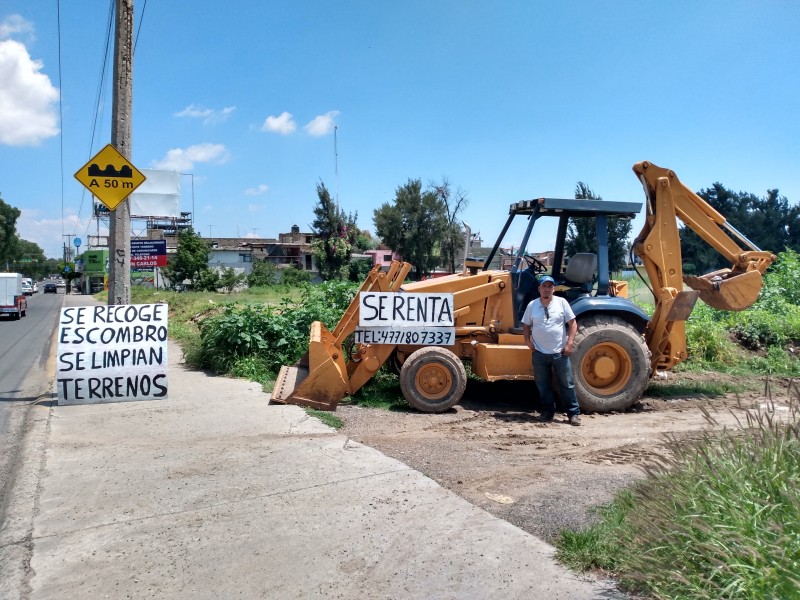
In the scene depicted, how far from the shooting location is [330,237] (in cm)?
5169

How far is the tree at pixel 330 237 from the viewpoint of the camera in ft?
167

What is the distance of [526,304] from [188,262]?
42.5 metres

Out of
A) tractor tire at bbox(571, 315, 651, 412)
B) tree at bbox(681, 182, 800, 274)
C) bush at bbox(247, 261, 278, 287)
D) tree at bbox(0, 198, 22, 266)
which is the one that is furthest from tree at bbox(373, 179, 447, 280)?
tree at bbox(0, 198, 22, 266)

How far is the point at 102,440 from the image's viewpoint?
6.66 metres

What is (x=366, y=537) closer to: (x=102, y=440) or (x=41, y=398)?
(x=102, y=440)

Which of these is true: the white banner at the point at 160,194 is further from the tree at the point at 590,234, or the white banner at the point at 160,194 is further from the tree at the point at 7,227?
the tree at the point at 590,234

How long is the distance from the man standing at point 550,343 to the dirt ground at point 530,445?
26cm

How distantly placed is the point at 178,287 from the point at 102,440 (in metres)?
44.9

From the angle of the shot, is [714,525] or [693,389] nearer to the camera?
[714,525]

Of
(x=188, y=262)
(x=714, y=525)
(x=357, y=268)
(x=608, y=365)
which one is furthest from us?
(x=357, y=268)

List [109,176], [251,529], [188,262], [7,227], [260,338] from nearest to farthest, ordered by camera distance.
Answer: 1. [251,529]
2. [109,176]
3. [260,338]
4. [188,262]
5. [7,227]

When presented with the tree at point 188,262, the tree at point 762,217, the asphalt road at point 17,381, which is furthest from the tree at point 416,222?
the asphalt road at point 17,381

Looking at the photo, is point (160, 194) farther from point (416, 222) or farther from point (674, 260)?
point (674, 260)

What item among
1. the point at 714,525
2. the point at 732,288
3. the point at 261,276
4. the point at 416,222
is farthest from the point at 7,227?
the point at 714,525
